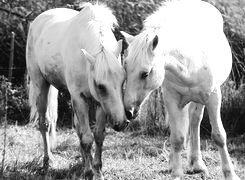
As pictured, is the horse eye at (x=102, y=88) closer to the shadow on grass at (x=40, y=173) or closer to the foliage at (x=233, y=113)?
the shadow on grass at (x=40, y=173)

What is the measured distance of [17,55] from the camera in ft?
33.9

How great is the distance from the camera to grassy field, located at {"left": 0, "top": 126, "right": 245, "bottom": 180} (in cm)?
615

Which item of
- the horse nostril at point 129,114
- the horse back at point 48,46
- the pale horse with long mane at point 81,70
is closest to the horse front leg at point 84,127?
the pale horse with long mane at point 81,70

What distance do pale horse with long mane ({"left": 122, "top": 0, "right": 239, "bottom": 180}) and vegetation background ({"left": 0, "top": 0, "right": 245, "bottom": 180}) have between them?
52 cm

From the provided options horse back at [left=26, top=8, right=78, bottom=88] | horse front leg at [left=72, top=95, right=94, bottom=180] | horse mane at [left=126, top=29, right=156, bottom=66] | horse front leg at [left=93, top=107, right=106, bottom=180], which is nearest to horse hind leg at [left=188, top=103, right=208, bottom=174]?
horse front leg at [left=93, top=107, right=106, bottom=180]

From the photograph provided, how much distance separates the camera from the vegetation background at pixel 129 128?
640cm

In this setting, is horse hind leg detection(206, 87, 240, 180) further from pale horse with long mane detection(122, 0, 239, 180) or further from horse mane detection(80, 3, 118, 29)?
horse mane detection(80, 3, 118, 29)

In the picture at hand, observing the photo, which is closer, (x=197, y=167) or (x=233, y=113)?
(x=197, y=167)

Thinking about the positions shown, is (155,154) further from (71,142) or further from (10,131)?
(10,131)

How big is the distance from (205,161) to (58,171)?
1.89m

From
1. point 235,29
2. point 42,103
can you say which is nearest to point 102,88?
point 42,103

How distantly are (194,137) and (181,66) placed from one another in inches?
51.8

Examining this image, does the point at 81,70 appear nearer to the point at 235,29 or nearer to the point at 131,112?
the point at 131,112

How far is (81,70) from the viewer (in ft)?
19.1
